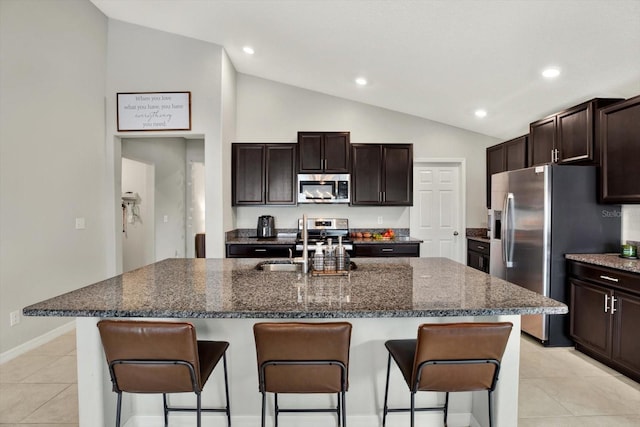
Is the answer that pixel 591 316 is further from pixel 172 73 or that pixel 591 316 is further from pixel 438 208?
pixel 172 73

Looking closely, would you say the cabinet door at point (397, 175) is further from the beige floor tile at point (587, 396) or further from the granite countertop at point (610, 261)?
the beige floor tile at point (587, 396)

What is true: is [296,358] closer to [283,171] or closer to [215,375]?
[215,375]

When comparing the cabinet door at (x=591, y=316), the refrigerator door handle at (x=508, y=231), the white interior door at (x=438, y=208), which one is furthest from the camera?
the white interior door at (x=438, y=208)

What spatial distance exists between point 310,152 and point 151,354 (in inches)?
144

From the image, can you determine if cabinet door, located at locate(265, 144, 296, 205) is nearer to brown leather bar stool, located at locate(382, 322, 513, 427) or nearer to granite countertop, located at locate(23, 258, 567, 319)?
granite countertop, located at locate(23, 258, 567, 319)

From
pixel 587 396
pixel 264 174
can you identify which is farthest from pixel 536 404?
pixel 264 174

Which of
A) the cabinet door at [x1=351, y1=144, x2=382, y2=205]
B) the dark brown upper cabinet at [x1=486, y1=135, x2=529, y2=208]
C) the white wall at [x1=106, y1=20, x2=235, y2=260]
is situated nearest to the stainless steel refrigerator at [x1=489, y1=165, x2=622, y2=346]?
the dark brown upper cabinet at [x1=486, y1=135, x2=529, y2=208]

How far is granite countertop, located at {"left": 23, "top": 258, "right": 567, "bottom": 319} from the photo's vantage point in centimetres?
150

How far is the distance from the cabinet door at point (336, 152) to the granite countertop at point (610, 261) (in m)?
2.68

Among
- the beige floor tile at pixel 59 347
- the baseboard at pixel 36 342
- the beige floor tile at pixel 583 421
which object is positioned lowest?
the beige floor tile at pixel 583 421

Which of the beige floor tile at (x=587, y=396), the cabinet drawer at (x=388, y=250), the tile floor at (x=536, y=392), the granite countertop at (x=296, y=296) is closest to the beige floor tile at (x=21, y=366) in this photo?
the tile floor at (x=536, y=392)

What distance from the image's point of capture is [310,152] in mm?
4812

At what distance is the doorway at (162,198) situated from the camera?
5719 mm

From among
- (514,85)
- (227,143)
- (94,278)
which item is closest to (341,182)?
(227,143)
